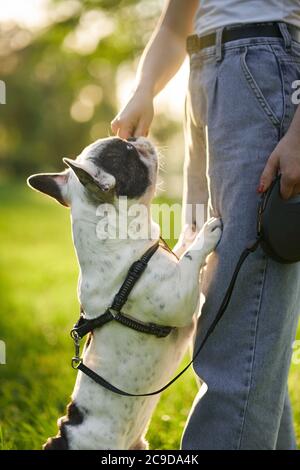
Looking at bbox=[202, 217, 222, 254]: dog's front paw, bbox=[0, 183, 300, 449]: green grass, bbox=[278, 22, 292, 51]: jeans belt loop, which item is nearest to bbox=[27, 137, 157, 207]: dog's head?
bbox=[202, 217, 222, 254]: dog's front paw

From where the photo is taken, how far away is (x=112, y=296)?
2758 mm

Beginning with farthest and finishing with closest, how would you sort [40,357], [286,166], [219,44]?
[40,357]
[219,44]
[286,166]

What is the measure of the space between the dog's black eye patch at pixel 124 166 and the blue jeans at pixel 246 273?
485 mm

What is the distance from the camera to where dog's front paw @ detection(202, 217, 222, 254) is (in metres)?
2.59

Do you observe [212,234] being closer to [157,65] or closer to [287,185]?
[287,185]

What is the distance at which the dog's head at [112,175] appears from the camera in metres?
2.86

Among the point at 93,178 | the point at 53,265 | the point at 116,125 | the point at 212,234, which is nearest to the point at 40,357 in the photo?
the point at 116,125

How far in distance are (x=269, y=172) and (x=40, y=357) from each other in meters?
3.78

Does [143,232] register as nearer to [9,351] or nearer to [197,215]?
[197,215]

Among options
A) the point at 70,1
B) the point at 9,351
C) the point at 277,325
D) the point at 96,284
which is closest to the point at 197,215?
the point at 96,284

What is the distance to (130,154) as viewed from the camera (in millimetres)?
2961

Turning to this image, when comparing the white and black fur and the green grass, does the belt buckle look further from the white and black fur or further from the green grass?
the green grass

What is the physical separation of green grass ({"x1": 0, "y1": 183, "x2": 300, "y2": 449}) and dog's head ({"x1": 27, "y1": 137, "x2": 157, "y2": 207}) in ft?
4.92

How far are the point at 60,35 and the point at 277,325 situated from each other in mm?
7727
